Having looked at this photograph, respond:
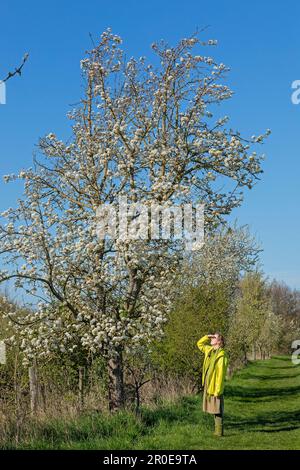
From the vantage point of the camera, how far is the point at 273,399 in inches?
829

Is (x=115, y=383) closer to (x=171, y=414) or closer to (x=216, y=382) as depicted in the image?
(x=171, y=414)

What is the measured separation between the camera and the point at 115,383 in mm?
13180

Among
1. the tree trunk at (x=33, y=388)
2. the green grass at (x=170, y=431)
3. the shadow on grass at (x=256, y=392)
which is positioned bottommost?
the shadow on grass at (x=256, y=392)

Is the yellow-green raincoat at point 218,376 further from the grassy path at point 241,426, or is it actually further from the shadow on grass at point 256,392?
the shadow on grass at point 256,392

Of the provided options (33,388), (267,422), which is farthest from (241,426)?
(33,388)

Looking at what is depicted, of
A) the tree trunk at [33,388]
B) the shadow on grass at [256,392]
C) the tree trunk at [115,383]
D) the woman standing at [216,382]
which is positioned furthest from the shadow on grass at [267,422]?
the tree trunk at [33,388]

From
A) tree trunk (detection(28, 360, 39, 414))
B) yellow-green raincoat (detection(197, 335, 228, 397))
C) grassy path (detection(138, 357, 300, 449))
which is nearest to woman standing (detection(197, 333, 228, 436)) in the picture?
yellow-green raincoat (detection(197, 335, 228, 397))

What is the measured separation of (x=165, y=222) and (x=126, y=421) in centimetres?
386

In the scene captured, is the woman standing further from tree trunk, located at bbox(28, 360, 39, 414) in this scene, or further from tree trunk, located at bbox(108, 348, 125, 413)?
tree trunk, located at bbox(28, 360, 39, 414)

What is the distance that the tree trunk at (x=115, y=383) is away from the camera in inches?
512

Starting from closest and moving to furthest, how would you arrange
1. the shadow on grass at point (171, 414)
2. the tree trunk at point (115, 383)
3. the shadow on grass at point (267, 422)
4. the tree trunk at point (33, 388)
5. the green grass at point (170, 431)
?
the green grass at point (170, 431), the tree trunk at point (33, 388), the shadow on grass at point (171, 414), the tree trunk at point (115, 383), the shadow on grass at point (267, 422)

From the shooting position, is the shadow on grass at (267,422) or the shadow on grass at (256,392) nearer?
the shadow on grass at (267,422)
